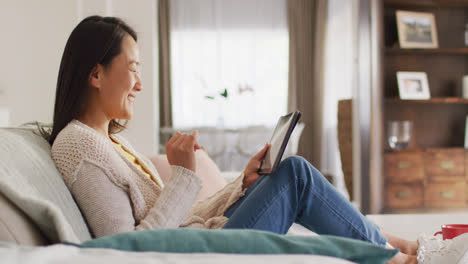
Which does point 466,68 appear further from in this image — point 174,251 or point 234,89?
point 174,251

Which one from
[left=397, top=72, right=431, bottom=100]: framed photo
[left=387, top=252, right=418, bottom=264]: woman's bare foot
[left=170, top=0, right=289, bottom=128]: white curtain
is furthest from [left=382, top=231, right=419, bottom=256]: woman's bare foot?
[left=170, top=0, right=289, bottom=128]: white curtain

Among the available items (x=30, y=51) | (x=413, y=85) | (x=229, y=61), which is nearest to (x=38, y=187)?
(x=30, y=51)

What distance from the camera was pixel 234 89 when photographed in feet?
21.3

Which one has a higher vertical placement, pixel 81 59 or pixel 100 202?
pixel 81 59

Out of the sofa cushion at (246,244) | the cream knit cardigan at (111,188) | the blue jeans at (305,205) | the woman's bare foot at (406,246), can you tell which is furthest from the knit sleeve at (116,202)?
the woman's bare foot at (406,246)

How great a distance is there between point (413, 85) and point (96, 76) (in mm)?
3329

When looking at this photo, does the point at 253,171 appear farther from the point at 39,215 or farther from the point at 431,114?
the point at 431,114

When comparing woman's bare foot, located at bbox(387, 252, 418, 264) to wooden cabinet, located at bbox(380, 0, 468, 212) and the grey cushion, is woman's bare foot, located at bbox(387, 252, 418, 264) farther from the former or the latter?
wooden cabinet, located at bbox(380, 0, 468, 212)

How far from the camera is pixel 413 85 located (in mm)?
4035

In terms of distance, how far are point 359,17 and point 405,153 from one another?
1207 millimetres


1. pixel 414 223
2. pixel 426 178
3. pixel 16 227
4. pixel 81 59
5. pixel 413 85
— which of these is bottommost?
pixel 426 178

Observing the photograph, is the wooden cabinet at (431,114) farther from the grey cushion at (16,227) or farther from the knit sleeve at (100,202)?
the grey cushion at (16,227)

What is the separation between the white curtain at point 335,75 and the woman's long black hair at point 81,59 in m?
3.99

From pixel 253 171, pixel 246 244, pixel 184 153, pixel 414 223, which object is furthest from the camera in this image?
pixel 414 223
